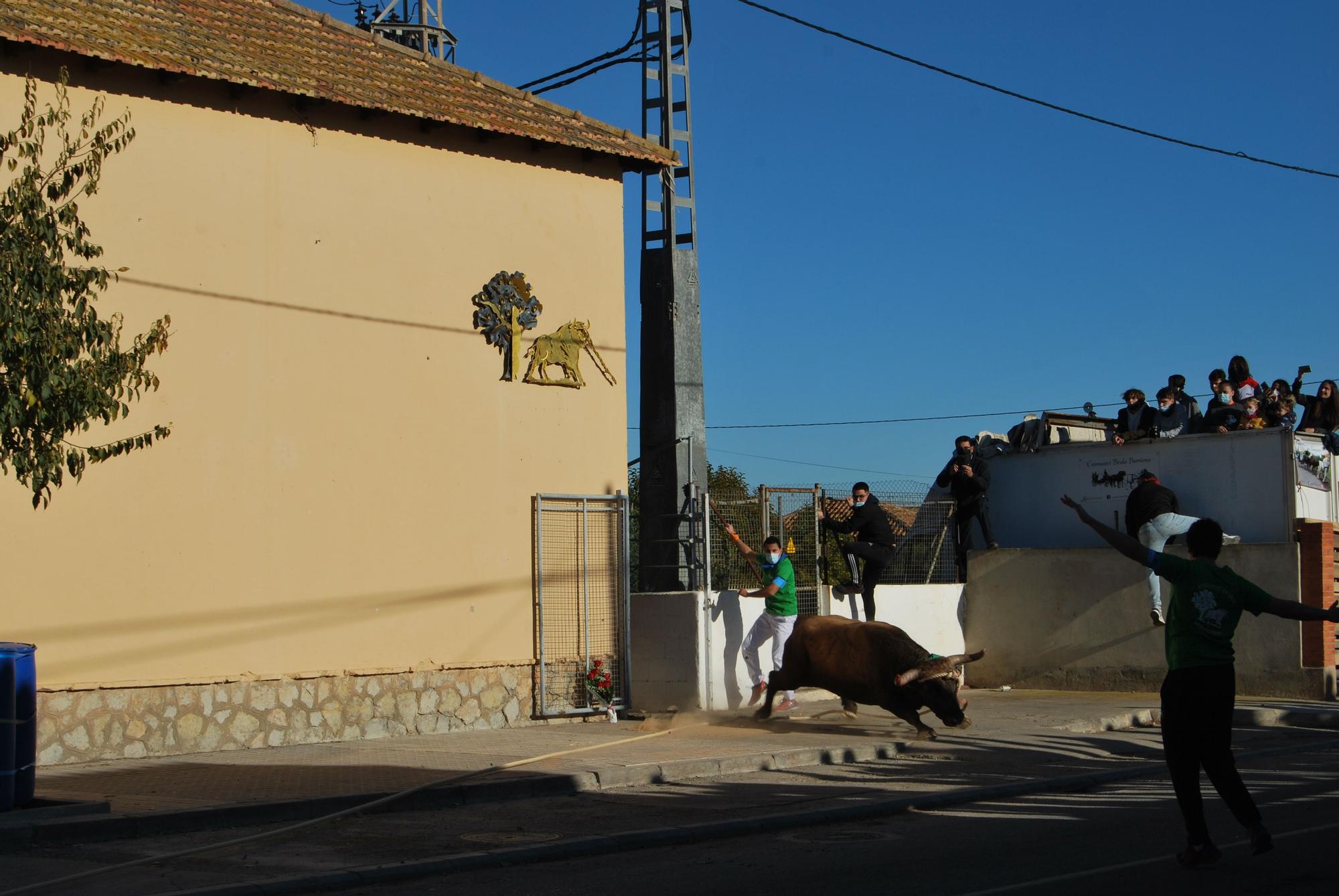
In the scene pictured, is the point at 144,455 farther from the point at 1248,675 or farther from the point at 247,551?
the point at 1248,675

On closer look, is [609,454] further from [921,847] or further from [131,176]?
[921,847]

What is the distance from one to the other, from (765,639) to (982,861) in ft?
30.1

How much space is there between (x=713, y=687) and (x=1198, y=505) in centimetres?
760

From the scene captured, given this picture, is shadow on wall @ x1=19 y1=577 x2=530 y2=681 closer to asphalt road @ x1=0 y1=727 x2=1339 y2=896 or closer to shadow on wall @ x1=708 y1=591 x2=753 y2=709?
shadow on wall @ x1=708 y1=591 x2=753 y2=709

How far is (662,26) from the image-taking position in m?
19.3

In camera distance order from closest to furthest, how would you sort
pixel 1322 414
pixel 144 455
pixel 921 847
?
pixel 921 847, pixel 144 455, pixel 1322 414

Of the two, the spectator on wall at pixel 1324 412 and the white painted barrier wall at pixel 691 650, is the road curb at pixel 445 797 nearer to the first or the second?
the white painted barrier wall at pixel 691 650

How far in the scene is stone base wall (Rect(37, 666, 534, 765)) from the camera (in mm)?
12844

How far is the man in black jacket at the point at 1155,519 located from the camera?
1867 centimetres

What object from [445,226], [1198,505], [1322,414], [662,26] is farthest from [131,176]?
[1322,414]

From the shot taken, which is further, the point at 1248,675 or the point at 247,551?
the point at 1248,675

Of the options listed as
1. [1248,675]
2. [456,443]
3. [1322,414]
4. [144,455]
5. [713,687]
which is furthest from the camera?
[1322,414]

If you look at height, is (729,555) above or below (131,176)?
below

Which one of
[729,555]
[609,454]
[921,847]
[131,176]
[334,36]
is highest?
[334,36]
